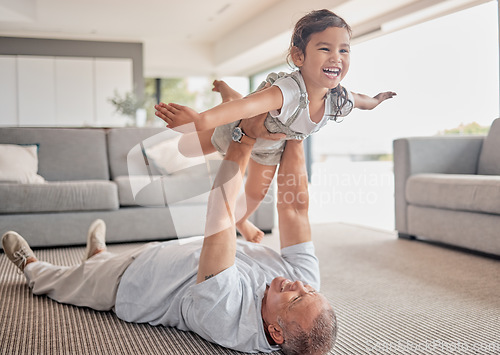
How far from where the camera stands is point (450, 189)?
3152mm

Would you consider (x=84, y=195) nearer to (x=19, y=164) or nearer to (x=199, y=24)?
(x=19, y=164)

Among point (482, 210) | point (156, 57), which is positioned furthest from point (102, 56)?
point (482, 210)

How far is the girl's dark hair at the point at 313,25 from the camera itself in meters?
1.22

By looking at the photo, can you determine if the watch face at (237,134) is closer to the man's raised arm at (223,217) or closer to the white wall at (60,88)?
the man's raised arm at (223,217)

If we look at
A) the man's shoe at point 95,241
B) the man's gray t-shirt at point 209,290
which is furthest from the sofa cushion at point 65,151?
the man's gray t-shirt at point 209,290

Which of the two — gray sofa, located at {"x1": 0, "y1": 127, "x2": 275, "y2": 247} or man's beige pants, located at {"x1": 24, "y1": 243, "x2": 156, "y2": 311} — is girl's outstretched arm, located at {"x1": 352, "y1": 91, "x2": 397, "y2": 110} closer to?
man's beige pants, located at {"x1": 24, "y1": 243, "x2": 156, "y2": 311}

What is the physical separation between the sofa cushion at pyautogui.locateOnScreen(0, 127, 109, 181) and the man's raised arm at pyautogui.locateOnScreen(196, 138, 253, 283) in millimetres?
Result: 2534

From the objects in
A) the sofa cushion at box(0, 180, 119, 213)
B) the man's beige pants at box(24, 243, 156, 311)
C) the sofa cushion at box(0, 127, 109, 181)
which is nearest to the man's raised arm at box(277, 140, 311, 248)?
the man's beige pants at box(24, 243, 156, 311)

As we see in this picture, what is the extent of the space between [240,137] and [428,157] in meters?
2.50

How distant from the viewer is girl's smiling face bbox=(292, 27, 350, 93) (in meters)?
1.20

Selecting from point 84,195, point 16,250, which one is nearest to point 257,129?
point 16,250

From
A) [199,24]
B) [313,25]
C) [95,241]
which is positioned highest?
[199,24]

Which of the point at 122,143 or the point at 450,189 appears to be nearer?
the point at 450,189

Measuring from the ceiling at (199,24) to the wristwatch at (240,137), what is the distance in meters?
4.12
